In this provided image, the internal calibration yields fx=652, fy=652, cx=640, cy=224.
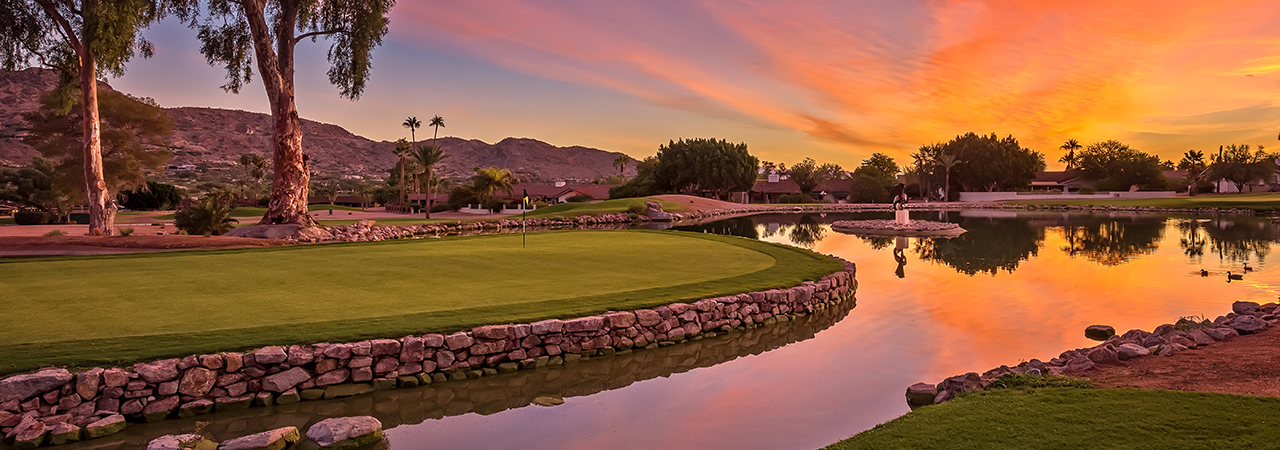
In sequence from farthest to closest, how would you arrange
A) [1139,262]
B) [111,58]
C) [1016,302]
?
[111,58] → [1139,262] → [1016,302]

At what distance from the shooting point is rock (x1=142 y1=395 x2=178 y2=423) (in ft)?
24.0

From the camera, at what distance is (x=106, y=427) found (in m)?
6.96

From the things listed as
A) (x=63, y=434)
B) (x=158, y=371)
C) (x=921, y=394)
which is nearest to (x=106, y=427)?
(x=63, y=434)

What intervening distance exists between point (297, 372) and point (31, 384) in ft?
8.16

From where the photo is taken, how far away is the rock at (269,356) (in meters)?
7.96

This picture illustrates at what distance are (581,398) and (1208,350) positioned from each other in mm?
8564

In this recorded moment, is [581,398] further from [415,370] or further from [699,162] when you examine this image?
[699,162]

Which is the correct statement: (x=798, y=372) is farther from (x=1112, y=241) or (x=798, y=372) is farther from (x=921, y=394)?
(x=1112, y=241)

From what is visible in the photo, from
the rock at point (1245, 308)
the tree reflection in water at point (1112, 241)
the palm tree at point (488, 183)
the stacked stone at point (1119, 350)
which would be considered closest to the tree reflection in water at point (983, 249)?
the tree reflection in water at point (1112, 241)

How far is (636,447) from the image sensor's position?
22.8 feet

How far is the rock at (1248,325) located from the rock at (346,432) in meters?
12.5

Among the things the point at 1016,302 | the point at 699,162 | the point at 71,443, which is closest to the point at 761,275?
the point at 1016,302

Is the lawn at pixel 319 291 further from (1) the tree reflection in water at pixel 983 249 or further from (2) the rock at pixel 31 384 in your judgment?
(1) the tree reflection in water at pixel 983 249

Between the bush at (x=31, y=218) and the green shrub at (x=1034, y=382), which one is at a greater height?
the bush at (x=31, y=218)
